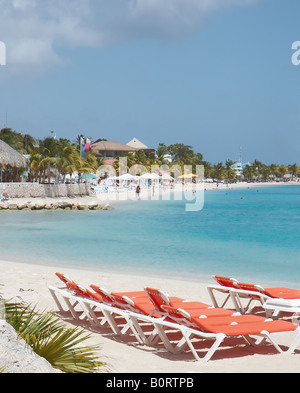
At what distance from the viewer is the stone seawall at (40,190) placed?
37.1 meters

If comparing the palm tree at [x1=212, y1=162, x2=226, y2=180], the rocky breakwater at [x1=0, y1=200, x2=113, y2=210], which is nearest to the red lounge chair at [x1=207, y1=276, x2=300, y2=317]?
the rocky breakwater at [x1=0, y1=200, x2=113, y2=210]

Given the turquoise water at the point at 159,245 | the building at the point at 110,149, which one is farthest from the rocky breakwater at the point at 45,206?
the building at the point at 110,149

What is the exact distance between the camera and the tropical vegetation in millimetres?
40219

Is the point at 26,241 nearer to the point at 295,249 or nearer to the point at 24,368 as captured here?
the point at 295,249

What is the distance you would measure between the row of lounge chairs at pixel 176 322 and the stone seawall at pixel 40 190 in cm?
3166

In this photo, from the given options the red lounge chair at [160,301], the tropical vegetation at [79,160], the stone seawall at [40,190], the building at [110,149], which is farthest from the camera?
the building at [110,149]

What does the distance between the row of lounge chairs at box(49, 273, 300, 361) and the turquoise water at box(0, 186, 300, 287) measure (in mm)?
5913

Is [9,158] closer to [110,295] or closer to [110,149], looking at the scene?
[110,295]

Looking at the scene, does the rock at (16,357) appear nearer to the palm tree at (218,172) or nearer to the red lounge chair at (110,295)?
the red lounge chair at (110,295)

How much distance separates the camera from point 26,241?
59.3 ft

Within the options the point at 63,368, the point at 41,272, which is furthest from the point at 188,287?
the point at 63,368

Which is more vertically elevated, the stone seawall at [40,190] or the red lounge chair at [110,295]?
the stone seawall at [40,190]

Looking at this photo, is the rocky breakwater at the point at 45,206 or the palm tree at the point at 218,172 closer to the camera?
the rocky breakwater at the point at 45,206
